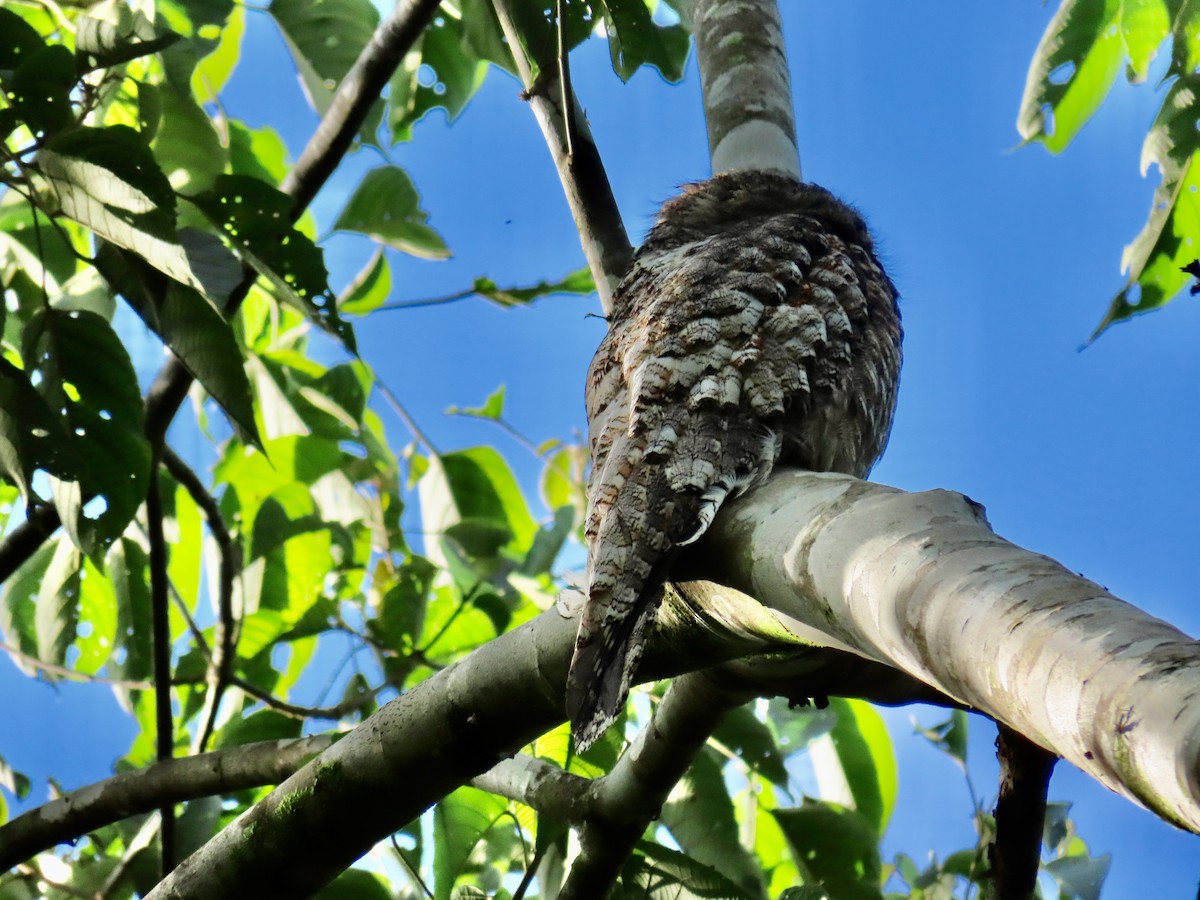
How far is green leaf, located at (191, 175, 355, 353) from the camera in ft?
6.34

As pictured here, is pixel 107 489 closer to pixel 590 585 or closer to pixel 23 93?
pixel 23 93

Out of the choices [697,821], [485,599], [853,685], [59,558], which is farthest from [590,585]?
[59,558]

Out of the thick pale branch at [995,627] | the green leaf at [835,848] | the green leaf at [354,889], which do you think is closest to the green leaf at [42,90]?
the thick pale branch at [995,627]

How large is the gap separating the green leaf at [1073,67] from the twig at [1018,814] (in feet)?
5.71

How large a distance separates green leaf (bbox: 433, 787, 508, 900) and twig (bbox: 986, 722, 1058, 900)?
1.05m

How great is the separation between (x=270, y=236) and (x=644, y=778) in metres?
1.17

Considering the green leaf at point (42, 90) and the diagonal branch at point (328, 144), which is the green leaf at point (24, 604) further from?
the green leaf at point (42, 90)

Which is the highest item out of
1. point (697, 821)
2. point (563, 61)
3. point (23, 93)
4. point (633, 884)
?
point (563, 61)

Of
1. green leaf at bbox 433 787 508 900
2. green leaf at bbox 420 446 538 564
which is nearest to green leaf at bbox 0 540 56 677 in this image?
green leaf at bbox 420 446 538 564

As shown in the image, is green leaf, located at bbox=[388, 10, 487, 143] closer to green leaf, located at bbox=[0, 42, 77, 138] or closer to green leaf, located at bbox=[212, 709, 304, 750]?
green leaf, located at bbox=[0, 42, 77, 138]

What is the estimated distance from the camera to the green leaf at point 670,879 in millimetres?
1950

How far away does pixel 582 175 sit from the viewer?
7.19ft

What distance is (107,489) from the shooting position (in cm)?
185

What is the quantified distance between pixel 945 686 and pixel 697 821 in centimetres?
160
